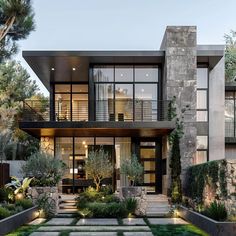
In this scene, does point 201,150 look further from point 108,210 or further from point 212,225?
point 212,225

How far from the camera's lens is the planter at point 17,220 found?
10734 millimetres

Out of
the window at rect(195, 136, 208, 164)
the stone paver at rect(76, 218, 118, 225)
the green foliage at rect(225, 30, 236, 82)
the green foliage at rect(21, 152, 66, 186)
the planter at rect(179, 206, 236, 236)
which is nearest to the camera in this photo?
the planter at rect(179, 206, 236, 236)

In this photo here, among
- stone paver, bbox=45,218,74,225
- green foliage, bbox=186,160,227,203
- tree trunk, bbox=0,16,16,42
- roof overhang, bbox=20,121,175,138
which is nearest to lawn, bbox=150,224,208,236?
green foliage, bbox=186,160,227,203

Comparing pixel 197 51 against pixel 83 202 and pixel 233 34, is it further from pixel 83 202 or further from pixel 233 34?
pixel 233 34

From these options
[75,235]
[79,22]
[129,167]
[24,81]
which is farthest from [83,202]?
[24,81]

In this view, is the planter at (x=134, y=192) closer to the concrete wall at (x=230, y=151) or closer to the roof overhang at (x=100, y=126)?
the roof overhang at (x=100, y=126)

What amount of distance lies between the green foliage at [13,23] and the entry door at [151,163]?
8.43m

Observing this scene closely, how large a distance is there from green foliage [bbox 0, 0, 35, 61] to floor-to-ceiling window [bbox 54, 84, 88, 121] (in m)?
6.93

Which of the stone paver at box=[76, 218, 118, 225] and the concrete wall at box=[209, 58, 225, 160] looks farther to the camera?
the concrete wall at box=[209, 58, 225, 160]

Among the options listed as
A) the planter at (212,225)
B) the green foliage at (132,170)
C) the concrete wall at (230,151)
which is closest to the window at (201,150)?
the concrete wall at (230,151)

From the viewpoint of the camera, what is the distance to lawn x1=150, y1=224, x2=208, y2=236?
36.3ft

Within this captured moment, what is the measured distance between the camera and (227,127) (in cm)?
2192

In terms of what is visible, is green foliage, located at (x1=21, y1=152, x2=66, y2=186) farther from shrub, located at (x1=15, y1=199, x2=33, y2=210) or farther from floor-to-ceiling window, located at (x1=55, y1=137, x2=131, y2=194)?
floor-to-ceiling window, located at (x1=55, y1=137, x2=131, y2=194)

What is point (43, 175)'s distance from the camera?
632 inches
